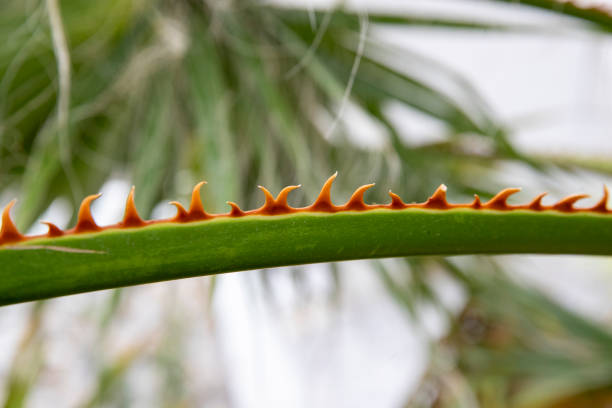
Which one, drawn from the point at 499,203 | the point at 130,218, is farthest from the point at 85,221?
the point at 499,203

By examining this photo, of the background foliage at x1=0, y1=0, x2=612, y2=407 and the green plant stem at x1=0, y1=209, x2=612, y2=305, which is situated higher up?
the green plant stem at x1=0, y1=209, x2=612, y2=305

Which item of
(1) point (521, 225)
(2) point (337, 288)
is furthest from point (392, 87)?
(1) point (521, 225)

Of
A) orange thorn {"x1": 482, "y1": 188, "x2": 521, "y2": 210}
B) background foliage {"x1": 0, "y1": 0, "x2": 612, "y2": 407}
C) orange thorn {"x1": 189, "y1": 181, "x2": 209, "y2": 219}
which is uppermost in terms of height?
orange thorn {"x1": 189, "y1": 181, "x2": 209, "y2": 219}

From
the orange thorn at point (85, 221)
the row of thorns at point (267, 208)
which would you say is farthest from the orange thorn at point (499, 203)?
the orange thorn at point (85, 221)

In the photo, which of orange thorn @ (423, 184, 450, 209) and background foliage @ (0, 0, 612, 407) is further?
background foliage @ (0, 0, 612, 407)

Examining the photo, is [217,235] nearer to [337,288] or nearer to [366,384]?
[337,288]

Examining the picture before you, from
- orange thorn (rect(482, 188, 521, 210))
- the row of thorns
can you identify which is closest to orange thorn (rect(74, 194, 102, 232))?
the row of thorns

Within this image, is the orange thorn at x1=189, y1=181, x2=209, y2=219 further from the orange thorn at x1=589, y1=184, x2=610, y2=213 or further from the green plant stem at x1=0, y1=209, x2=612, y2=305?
the orange thorn at x1=589, y1=184, x2=610, y2=213

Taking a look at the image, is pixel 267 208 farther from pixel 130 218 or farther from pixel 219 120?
pixel 219 120
